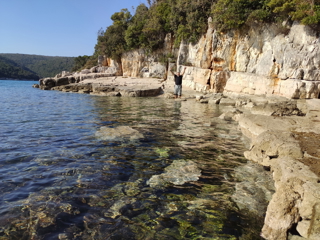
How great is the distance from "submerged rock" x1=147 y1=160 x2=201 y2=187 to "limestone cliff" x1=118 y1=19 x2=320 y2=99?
42.1 ft

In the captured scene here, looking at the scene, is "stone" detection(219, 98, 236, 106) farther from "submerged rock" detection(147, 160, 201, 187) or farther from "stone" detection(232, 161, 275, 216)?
"submerged rock" detection(147, 160, 201, 187)

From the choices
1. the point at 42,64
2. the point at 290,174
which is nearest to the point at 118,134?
the point at 290,174

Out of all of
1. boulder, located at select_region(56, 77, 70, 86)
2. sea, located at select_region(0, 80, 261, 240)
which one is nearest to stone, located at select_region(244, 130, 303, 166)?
sea, located at select_region(0, 80, 261, 240)

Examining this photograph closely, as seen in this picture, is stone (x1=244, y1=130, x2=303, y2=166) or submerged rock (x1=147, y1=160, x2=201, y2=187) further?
stone (x1=244, y1=130, x2=303, y2=166)

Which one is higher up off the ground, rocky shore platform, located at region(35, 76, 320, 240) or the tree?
the tree

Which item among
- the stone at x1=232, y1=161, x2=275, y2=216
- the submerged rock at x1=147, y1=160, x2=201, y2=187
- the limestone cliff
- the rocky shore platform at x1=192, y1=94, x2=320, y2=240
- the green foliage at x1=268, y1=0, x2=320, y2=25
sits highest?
the green foliage at x1=268, y1=0, x2=320, y2=25

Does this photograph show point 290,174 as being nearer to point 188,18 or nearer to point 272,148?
point 272,148

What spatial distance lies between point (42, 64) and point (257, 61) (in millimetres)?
138306

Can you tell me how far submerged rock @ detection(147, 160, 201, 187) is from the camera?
4.27 m

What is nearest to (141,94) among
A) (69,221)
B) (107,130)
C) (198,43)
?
(198,43)

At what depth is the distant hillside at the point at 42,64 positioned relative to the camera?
115494 millimetres

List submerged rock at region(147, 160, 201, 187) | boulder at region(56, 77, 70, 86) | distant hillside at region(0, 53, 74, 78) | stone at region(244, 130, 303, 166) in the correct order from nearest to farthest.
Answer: submerged rock at region(147, 160, 201, 187) < stone at region(244, 130, 303, 166) < boulder at region(56, 77, 70, 86) < distant hillside at region(0, 53, 74, 78)

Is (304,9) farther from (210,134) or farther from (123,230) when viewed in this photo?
(123,230)

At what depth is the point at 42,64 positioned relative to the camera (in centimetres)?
13138
